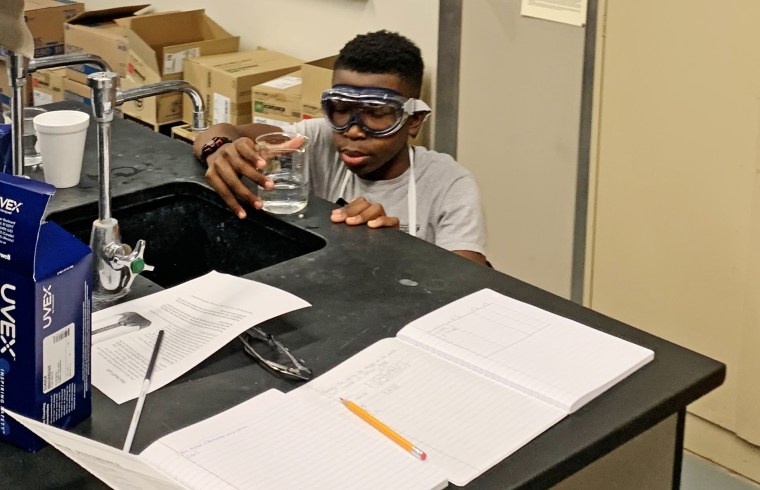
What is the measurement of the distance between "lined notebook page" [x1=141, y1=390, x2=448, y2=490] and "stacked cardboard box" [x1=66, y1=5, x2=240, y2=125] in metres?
2.84

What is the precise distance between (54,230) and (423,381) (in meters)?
0.47

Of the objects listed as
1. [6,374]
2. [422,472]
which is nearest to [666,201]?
[422,472]

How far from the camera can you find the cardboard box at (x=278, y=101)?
132 inches

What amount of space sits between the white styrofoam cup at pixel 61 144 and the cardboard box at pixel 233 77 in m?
1.73


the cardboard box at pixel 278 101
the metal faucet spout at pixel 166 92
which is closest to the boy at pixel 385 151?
the metal faucet spout at pixel 166 92

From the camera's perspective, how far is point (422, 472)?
40.3 inches

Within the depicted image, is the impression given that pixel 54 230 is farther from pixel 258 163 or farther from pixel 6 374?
pixel 258 163

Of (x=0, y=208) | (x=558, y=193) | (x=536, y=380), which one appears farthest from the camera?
(x=558, y=193)

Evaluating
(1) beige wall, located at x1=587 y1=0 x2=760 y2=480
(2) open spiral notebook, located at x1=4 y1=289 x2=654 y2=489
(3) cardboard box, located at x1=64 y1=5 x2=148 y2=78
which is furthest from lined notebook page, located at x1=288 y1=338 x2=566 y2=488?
(3) cardboard box, located at x1=64 y1=5 x2=148 y2=78

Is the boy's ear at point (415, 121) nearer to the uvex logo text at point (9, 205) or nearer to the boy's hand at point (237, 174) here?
the boy's hand at point (237, 174)

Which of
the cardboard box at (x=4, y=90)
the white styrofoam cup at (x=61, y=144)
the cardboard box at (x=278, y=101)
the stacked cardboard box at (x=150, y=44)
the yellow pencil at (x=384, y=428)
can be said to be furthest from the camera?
the stacked cardboard box at (x=150, y=44)

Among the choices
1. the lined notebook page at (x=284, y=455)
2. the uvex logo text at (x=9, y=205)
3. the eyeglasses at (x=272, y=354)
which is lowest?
the lined notebook page at (x=284, y=455)

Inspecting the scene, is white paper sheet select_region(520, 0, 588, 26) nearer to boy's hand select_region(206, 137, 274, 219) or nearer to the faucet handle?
boy's hand select_region(206, 137, 274, 219)

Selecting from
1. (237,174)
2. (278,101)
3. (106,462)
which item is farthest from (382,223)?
(278,101)
